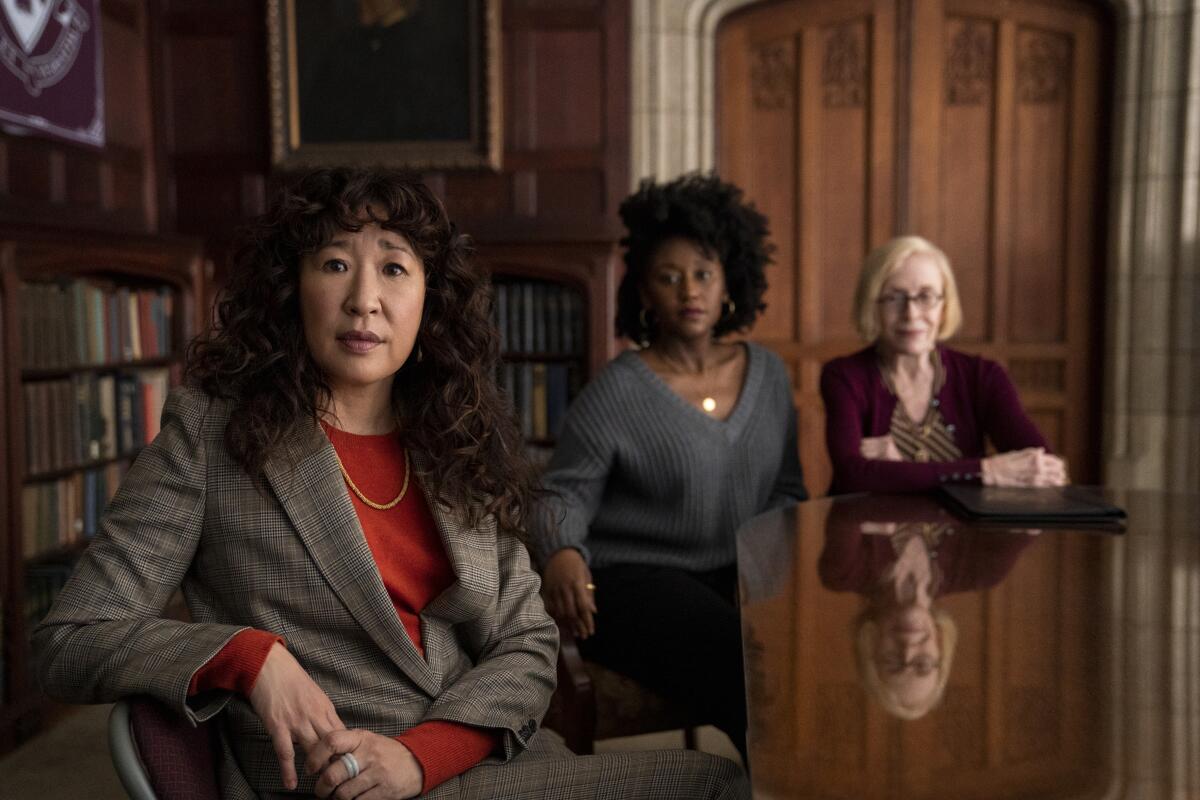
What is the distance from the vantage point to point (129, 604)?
1.21m

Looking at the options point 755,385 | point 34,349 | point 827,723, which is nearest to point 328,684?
point 827,723

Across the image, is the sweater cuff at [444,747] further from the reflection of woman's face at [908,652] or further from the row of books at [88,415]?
the row of books at [88,415]

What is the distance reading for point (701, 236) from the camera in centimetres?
259

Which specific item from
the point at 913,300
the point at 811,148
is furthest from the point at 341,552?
the point at 811,148

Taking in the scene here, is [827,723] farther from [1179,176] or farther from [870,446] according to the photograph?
[1179,176]

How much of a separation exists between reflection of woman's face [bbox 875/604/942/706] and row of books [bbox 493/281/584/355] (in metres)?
3.38

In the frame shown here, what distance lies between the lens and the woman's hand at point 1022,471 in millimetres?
2443

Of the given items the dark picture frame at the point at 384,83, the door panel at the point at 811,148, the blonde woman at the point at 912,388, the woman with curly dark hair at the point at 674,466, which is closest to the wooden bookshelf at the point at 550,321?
the dark picture frame at the point at 384,83

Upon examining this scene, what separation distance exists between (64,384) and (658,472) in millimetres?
2359

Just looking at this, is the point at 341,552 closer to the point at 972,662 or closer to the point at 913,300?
the point at 972,662

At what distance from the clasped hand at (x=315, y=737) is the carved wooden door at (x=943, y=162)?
3.97 m

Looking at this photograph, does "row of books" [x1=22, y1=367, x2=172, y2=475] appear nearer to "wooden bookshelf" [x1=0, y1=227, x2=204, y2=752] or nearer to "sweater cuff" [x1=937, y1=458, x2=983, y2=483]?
"wooden bookshelf" [x1=0, y1=227, x2=204, y2=752]

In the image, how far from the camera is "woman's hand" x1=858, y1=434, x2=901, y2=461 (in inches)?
102

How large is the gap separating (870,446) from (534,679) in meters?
1.41
